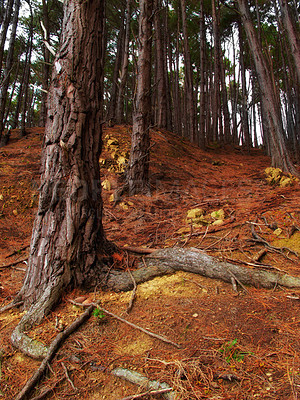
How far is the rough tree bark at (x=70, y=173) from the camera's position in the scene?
6.25 feet

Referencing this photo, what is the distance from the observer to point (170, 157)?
22.1ft

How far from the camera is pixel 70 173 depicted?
6.51 feet

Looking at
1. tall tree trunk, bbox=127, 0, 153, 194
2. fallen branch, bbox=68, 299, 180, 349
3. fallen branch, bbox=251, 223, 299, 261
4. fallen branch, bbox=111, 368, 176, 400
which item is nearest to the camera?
fallen branch, bbox=111, 368, 176, 400

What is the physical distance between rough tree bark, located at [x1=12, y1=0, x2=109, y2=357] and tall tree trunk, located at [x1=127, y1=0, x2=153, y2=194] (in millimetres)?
2552

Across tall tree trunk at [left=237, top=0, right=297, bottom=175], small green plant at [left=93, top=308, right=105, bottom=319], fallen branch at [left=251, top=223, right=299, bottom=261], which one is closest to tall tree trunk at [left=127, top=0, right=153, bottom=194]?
→ fallen branch at [left=251, top=223, right=299, bottom=261]

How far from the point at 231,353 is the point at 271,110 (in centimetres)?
640

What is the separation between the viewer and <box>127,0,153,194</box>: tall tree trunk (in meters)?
4.70

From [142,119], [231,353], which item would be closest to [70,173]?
[231,353]

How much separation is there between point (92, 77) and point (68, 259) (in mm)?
1591

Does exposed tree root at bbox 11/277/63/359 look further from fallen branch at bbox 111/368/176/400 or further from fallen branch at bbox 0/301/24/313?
fallen branch at bbox 111/368/176/400

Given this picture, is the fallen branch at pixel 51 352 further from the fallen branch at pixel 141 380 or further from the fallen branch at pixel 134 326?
the fallen branch at pixel 141 380

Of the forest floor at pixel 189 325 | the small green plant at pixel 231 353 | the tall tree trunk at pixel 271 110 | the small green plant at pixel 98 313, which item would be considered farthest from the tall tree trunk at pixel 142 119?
the small green plant at pixel 231 353

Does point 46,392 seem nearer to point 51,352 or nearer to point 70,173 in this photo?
point 51,352

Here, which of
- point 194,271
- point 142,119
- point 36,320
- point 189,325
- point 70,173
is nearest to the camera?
point 189,325
